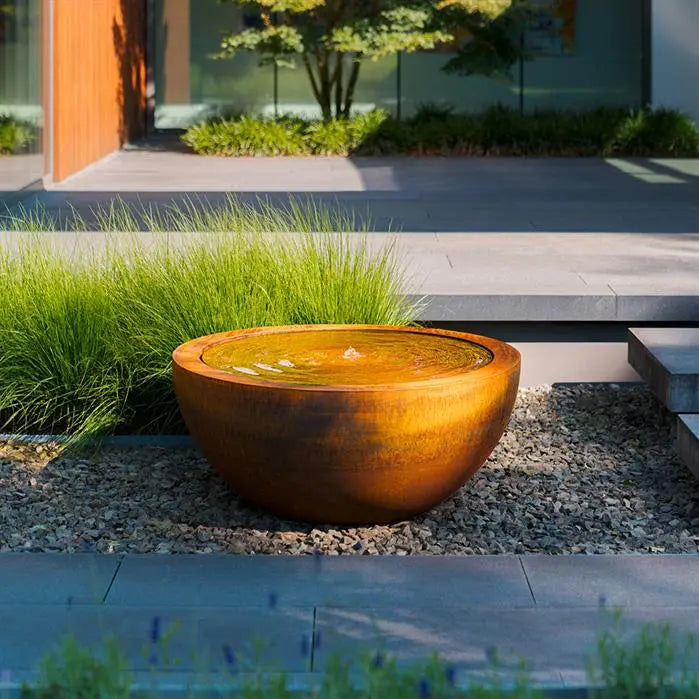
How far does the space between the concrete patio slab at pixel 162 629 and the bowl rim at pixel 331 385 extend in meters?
0.82

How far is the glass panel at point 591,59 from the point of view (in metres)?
21.5

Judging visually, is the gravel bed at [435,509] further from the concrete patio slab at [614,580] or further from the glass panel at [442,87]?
the glass panel at [442,87]

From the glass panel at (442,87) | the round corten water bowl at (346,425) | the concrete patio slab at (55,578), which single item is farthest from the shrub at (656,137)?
the concrete patio slab at (55,578)

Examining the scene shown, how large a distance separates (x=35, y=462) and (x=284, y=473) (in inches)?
54.0

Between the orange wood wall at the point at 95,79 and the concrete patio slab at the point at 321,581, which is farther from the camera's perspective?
the orange wood wall at the point at 95,79

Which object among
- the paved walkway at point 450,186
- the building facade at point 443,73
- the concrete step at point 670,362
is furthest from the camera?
the building facade at point 443,73

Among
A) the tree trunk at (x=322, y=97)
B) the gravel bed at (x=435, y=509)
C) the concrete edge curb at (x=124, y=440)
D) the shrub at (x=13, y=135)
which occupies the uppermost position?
the tree trunk at (x=322, y=97)

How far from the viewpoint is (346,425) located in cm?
397

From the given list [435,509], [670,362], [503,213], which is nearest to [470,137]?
[503,213]

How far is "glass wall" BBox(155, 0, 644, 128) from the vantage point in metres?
21.4

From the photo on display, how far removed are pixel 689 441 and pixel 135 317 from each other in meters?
2.28

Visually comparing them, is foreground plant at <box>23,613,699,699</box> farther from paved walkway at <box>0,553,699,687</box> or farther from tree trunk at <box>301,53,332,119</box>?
tree trunk at <box>301,53,332,119</box>

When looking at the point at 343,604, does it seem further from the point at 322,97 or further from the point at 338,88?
the point at 322,97

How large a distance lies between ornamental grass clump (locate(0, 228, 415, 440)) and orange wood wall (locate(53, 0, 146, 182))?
8067 mm
